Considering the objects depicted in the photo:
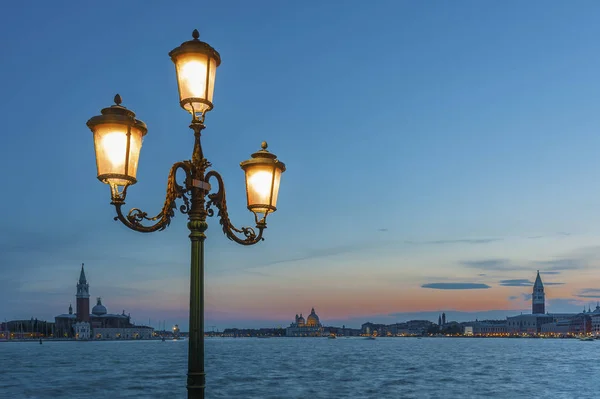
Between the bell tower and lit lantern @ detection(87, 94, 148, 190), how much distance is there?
18330 cm

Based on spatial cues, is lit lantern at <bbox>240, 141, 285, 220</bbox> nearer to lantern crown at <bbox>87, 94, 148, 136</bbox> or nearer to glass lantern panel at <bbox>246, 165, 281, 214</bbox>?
glass lantern panel at <bbox>246, 165, 281, 214</bbox>

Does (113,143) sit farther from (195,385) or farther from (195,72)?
(195,385)

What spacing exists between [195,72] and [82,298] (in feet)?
605

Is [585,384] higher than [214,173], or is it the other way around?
[214,173]

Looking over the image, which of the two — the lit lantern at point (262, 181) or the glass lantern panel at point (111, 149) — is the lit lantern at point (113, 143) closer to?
the glass lantern panel at point (111, 149)

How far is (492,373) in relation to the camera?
6278 cm

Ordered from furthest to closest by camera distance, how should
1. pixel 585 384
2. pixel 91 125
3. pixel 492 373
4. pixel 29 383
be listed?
pixel 492 373, pixel 29 383, pixel 585 384, pixel 91 125

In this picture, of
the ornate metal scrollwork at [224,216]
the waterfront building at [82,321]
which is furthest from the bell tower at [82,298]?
the ornate metal scrollwork at [224,216]

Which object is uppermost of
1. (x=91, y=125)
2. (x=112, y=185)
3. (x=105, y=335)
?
(x=91, y=125)

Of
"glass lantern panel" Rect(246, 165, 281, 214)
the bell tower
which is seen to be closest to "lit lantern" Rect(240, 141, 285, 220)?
"glass lantern panel" Rect(246, 165, 281, 214)

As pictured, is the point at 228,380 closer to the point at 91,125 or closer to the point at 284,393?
the point at 284,393

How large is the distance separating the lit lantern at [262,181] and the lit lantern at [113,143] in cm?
116

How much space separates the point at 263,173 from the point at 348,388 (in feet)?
142

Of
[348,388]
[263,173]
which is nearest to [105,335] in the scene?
[348,388]
